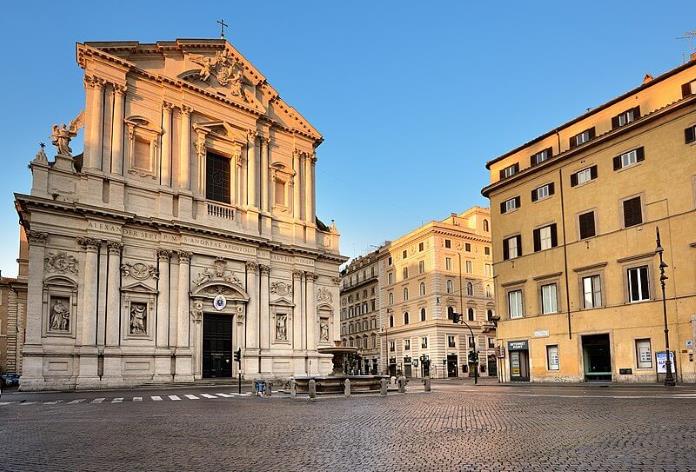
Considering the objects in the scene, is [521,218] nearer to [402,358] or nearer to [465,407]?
[465,407]

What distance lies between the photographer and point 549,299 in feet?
121

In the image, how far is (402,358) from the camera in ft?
255

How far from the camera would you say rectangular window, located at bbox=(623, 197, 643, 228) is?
31775mm

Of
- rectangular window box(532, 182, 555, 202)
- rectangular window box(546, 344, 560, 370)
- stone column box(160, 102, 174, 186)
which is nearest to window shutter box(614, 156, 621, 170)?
rectangular window box(532, 182, 555, 202)

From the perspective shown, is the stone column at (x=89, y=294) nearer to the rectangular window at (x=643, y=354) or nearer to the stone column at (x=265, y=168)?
the stone column at (x=265, y=168)

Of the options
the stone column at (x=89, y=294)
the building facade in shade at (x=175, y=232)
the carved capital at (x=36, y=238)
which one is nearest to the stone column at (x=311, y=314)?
the building facade in shade at (x=175, y=232)

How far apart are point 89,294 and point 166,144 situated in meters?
12.1

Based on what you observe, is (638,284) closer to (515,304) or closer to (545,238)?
(545,238)

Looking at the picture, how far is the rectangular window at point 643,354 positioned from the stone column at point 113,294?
2981 centimetres

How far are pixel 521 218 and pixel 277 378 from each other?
20190 mm

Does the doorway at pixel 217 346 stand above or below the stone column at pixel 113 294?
below

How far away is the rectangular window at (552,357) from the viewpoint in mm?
35906

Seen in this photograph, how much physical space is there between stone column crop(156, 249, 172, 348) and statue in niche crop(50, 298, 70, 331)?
567cm

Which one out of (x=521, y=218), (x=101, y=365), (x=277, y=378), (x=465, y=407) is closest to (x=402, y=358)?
(x=277, y=378)
